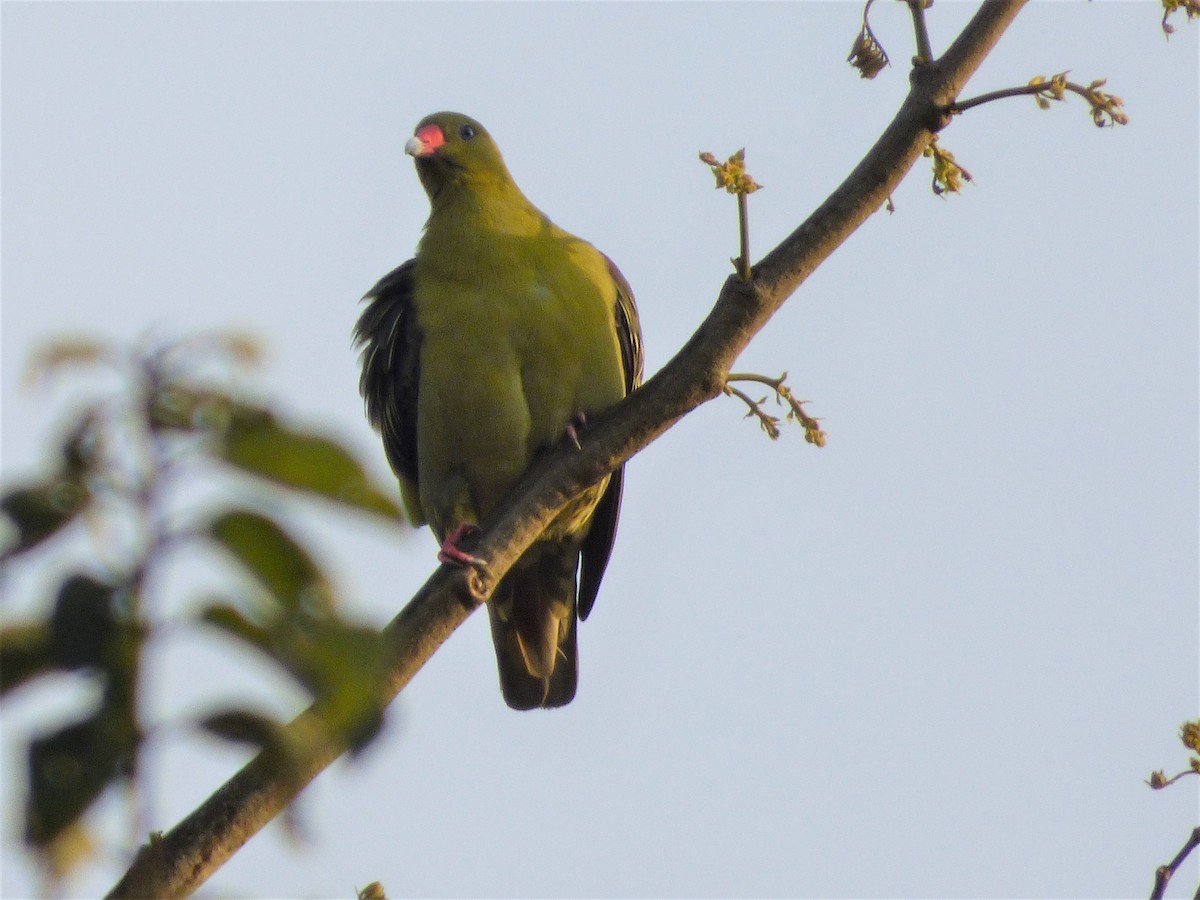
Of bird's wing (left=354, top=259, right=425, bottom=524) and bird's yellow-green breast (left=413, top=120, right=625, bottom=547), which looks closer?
bird's yellow-green breast (left=413, top=120, right=625, bottom=547)

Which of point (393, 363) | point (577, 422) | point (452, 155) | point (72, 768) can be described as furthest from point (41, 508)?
point (452, 155)

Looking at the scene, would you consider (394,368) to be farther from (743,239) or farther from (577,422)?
(743,239)

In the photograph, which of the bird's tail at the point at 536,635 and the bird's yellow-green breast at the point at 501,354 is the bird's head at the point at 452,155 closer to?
the bird's yellow-green breast at the point at 501,354

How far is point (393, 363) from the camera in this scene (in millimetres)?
5039

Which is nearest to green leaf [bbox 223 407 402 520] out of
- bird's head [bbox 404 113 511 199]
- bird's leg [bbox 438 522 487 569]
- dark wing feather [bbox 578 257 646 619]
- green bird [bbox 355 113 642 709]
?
bird's leg [bbox 438 522 487 569]

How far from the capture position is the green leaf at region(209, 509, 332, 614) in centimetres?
119

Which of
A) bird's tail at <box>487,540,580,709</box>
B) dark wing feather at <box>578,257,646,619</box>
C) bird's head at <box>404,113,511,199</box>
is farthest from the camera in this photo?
bird's head at <box>404,113,511,199</box>

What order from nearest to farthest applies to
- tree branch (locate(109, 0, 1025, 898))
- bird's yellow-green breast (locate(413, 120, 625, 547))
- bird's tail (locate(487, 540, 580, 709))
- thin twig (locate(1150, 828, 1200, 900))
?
1. thin twig (locate(1150, 828, 1200, 900))
2. tree branch (locate(109, 0, 1025, 898))
3. bird's yellow-green breast (locate(413, 120, 625, 547))
4. bird's tail (locate(487, 540, 580, 709))

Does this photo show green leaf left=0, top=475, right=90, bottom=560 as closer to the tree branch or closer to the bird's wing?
the tree branch

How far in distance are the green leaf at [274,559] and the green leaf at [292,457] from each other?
0.13 ft

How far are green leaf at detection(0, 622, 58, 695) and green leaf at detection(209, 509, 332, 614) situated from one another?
17 cm

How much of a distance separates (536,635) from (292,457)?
411 centimetres

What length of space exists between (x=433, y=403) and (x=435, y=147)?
115cm

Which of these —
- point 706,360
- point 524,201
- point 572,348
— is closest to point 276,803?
point 706,360
